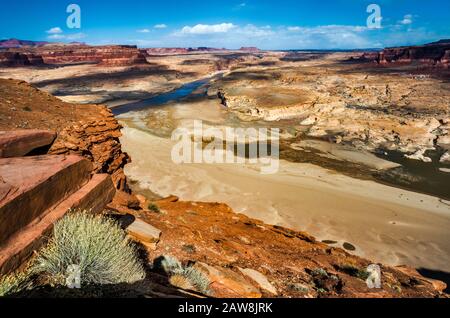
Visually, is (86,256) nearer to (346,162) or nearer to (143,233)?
(143,233)

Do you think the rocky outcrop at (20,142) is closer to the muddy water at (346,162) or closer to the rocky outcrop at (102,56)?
the muddy water at (346,162)

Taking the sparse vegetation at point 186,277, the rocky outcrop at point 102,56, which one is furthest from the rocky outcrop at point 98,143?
the rocky outcrop at point 102,56

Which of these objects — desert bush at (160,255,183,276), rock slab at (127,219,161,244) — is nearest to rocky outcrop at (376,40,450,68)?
rock slab at (127,219,161,244)

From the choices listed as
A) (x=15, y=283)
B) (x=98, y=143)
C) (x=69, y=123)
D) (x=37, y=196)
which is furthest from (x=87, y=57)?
(x=15, y=283)

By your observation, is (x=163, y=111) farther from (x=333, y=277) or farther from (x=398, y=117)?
(x=333, y=277)

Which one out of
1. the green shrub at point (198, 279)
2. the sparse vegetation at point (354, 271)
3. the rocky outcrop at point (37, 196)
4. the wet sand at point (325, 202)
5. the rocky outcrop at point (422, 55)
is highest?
the rocky outcrop at point (422, 55)
